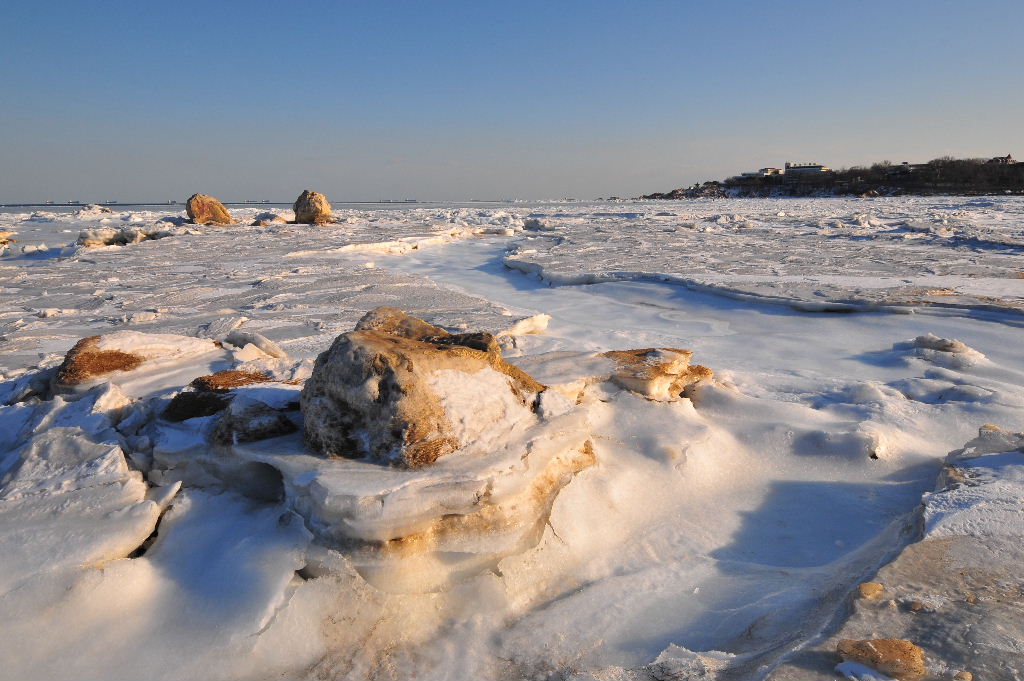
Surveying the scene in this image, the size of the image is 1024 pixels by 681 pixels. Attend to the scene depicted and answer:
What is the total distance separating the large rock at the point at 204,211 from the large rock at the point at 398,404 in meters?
16.7

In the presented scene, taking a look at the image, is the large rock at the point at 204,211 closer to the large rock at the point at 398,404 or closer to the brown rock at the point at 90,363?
the brown rock at the point at 90,363

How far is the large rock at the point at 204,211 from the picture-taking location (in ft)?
54.2

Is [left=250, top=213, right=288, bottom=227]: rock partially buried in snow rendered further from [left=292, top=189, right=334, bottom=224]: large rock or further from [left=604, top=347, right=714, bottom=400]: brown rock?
[left=604, top=347, right=714, bottom=400]: brown rock

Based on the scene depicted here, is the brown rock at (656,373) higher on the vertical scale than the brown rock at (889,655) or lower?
higher

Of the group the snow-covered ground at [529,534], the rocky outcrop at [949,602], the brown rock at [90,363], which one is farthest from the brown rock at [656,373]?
the brown rock at [90,363]

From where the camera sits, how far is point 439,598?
1.54m

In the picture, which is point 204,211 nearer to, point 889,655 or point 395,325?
point 395,325

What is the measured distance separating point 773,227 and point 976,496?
39.0 feet

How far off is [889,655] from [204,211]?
18349 millimetres

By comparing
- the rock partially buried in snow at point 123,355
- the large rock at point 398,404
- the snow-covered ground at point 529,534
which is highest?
the large rock at point 398,404

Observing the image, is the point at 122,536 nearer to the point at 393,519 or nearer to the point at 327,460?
the point at 327,460

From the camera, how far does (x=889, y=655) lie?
3.68ft

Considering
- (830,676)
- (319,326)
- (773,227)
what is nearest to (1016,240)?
(773,227)

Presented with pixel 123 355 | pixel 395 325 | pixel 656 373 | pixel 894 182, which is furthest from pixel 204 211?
pixel 894 182
